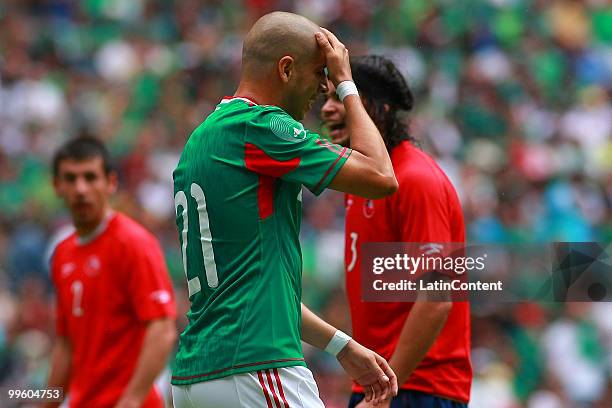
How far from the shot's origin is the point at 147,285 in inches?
253

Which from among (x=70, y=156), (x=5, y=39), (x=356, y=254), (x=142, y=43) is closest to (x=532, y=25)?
(x=142, y=43)

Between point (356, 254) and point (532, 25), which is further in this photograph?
point (532, 25)

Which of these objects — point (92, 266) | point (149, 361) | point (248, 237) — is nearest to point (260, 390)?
point (248, 237)

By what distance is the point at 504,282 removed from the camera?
17.5ft

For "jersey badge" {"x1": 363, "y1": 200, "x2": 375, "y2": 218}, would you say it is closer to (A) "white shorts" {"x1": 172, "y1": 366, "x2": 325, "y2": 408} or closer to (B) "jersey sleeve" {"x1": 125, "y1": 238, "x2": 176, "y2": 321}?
(A) "white shorts" {"x1": 172, "y1": 366, "x2": 325, "y2": 408}

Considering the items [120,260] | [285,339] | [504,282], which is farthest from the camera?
[120,260]

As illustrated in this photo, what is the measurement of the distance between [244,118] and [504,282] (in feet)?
6.34

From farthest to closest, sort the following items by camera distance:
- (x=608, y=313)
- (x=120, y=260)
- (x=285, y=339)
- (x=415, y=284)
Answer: (x=608, y=313), (x=120, y=260), (x=415, y=284), (x=285, y=339)

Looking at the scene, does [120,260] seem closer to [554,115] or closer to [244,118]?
[244,118]

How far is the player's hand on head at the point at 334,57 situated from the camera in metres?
4.15

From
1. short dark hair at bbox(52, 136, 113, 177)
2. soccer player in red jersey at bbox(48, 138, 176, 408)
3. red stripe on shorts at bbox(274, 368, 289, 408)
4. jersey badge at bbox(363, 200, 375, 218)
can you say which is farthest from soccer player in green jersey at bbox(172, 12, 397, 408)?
short dark hair at bbox(52, 136, 113, 177)

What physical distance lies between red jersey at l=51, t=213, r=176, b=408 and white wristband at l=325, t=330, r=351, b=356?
2221 millimetres

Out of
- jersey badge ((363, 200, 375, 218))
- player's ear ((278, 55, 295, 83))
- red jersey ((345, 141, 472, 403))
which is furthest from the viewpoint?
jersey badge ((363, 200, 375, 218))

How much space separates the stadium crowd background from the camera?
10414 millimetres
